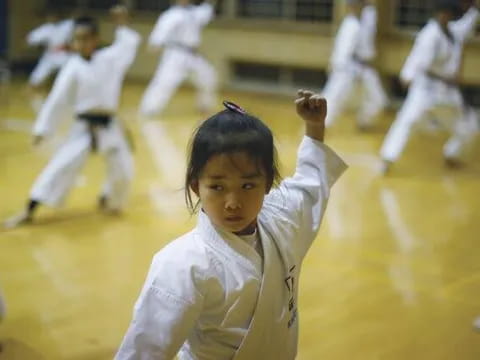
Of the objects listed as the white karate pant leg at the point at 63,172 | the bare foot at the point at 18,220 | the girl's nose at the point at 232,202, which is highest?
the girl's nose at the point at 232,202

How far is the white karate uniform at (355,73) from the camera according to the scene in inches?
345

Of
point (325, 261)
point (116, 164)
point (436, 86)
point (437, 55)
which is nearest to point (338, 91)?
point (436, 86)

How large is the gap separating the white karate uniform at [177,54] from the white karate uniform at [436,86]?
12.0 feet

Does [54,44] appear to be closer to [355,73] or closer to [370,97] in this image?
[355,73]

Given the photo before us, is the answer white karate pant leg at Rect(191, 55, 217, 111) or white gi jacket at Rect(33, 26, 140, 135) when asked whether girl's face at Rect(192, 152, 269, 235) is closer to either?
white gi jacket at Rect(33, 26, 140, 135)

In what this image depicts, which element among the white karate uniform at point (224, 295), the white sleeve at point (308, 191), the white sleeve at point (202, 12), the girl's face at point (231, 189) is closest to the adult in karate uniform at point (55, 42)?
the white sleeve at point (202, 12)

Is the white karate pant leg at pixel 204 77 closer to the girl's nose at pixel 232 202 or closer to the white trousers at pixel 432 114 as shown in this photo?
the white trousers at pixel 432 114

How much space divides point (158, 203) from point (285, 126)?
3.58 m

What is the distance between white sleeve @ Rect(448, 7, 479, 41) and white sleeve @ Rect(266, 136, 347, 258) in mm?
4684

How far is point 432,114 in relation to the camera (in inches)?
271

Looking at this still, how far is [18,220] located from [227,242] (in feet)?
11.5

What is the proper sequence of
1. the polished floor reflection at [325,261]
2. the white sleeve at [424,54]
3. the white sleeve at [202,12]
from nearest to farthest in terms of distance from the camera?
the polished floor reflection at [325,261] → the white sleeve at [424,54] → the white sleeve at [202,12]

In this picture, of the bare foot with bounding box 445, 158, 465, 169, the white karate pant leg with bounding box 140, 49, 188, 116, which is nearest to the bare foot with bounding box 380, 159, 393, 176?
the bare foot with bounding box 445, 158, 465, 169

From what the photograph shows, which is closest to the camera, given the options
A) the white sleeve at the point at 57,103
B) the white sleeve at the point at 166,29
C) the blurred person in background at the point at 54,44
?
the white sleeve at the point at 57,103
